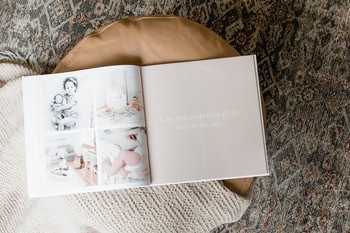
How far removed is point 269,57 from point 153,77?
539 mm

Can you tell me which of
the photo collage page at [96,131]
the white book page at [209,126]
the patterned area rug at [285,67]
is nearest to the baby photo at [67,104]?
the photo collage page at [96,131]

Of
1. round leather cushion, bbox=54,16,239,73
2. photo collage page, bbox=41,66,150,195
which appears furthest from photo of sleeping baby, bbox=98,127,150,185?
round leather cushion, bbox=54,16,239,73

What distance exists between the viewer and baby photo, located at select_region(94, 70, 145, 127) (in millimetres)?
858

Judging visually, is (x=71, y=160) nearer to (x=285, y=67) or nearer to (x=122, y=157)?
(x=122, y=157)

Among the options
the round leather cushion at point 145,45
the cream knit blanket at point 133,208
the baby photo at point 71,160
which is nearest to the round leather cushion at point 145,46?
the round leather cushion at point 145,45

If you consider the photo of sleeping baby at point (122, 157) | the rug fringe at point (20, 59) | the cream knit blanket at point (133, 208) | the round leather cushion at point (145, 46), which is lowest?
the cream knit blanket at point (133, 208)

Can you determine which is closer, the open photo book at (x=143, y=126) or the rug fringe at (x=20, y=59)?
the open photo book at (x=143, y=126)

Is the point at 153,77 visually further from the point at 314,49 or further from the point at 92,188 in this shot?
the point at 314,49

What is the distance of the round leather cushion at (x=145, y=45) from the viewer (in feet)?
3.03

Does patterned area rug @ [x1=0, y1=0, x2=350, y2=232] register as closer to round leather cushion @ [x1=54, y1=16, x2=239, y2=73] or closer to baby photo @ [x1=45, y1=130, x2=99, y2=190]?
round leather cushion @ [x1=54, y1=16, x2=239, y2=73]

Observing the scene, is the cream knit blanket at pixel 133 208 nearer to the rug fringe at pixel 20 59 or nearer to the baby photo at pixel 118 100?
the baby photo at pixel 118 100

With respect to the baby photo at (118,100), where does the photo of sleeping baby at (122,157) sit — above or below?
below

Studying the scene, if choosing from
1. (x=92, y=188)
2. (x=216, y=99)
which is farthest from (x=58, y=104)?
(x=216, y=99)

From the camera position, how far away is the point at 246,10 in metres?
1.32
